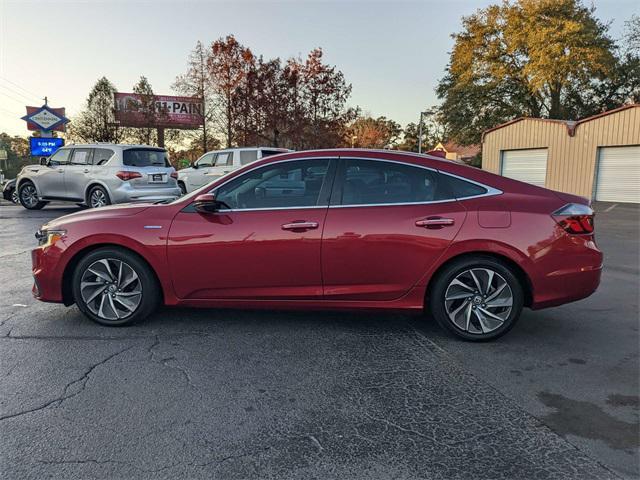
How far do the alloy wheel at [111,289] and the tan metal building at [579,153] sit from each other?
22164 mm

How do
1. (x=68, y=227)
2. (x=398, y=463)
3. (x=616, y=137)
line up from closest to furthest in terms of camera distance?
(x=398, y=463)
(x=68, y=227)
(x=616, y=137)

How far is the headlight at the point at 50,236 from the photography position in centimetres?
424

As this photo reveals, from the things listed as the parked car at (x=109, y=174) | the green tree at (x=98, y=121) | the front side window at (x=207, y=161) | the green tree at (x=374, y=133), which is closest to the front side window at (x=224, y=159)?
the front side window at (x=207, y=161)

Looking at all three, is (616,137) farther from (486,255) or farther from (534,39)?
(486,255)

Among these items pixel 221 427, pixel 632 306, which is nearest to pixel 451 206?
pixel 221 427

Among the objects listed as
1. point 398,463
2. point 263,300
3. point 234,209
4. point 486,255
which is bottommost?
point 398,463

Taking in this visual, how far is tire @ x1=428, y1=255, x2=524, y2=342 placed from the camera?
12.8ft

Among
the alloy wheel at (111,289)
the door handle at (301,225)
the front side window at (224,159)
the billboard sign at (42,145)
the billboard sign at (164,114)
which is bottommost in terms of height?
the alloy wheel at (111,289)

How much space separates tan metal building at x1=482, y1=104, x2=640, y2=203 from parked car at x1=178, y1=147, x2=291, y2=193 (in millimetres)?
14820

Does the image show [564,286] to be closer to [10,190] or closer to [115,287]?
[115,287]

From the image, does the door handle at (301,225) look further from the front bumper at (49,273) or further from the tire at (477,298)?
the front bumper at (49,273)

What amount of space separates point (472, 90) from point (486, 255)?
3156 cm

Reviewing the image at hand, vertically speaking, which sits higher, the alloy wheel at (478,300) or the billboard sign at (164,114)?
the billboard sign at (164,114)

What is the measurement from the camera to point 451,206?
3.93 metres
